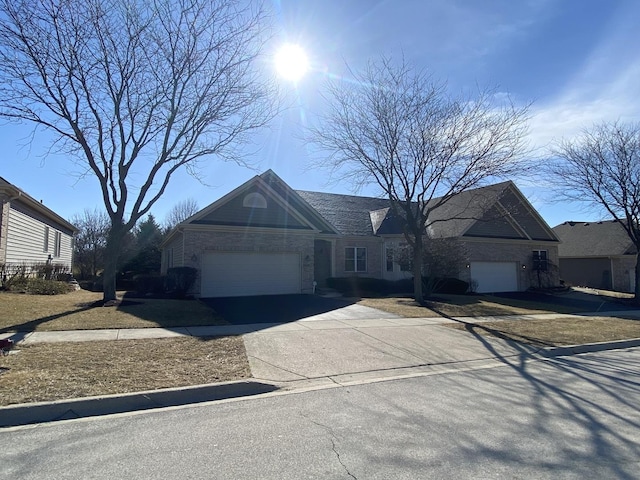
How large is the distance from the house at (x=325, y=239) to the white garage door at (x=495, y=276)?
61 mm

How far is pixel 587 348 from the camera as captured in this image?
10.4m

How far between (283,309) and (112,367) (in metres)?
8.09

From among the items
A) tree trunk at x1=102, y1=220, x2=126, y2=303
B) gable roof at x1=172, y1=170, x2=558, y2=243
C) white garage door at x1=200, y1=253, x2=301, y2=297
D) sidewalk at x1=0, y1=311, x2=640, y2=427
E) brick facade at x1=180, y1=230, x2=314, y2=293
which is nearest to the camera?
sidewalk at x1=0, y1=311, x2=640, y2=427

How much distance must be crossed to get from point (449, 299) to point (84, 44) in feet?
56.3

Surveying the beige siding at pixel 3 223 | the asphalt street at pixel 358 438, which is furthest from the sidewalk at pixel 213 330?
the beige siding at pixel 3 223

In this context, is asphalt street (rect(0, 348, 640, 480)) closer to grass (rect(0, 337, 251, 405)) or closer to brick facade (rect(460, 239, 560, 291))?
grass (rect(0, 337, 251, 405))

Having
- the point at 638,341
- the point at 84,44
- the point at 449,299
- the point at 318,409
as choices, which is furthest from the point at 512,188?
the point at 318,409

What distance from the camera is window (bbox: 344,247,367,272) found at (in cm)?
2544

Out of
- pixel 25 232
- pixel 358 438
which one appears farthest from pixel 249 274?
pixel 358 438

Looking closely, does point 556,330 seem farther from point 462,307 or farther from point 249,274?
point 249,274

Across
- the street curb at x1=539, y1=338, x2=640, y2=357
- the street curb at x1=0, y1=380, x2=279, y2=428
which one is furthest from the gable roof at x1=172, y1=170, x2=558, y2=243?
the street curb at x1=0, y1=380, x2=279, y2=428

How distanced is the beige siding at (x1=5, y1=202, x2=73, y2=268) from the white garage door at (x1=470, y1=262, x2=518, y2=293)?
75.1 feet

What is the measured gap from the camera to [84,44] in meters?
13.5

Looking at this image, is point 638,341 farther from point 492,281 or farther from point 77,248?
point 77,248
